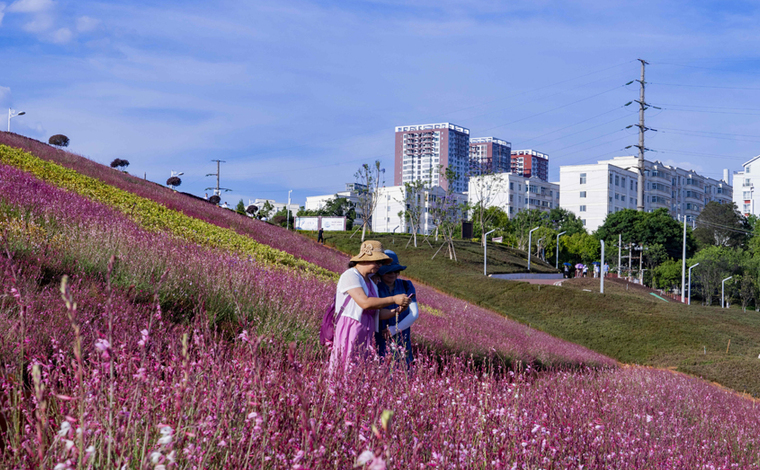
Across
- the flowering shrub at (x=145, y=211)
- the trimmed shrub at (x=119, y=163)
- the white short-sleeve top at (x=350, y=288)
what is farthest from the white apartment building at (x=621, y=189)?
the white short-sleeve top at (x=350, y=288)

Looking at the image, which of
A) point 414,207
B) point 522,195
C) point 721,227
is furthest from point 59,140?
point 522,195

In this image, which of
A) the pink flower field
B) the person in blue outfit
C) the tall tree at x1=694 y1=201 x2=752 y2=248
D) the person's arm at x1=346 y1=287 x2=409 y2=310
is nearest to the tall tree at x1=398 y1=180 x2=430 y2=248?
the pink flower field

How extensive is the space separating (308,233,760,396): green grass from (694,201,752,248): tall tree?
6713 centimetres

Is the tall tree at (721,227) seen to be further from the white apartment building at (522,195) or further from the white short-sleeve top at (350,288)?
the white short-sleeve top at (350,288)

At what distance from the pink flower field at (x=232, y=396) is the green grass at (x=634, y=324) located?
27.0ft

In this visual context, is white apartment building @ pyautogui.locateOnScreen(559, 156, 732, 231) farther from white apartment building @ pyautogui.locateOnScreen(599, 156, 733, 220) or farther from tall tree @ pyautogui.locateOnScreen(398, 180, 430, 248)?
tall tree @ pyautogui.locateOnScreen(398, 180, 430, 248)

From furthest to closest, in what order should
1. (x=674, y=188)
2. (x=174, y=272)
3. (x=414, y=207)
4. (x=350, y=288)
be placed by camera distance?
(x=674, y=188)
(x=414, y=207)
(x=174, y=272)
(x=350, y=288)

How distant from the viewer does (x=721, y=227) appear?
83188 mm

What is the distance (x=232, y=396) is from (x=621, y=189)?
116m

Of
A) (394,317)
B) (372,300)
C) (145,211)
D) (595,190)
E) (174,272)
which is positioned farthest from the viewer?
(595,190)

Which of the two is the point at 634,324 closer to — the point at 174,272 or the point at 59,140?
the point at 174,272

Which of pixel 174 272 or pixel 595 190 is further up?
pixel 595 190

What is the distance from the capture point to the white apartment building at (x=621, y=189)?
105 meters

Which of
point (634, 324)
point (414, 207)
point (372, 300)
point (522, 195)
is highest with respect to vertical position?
point (522, 195)
